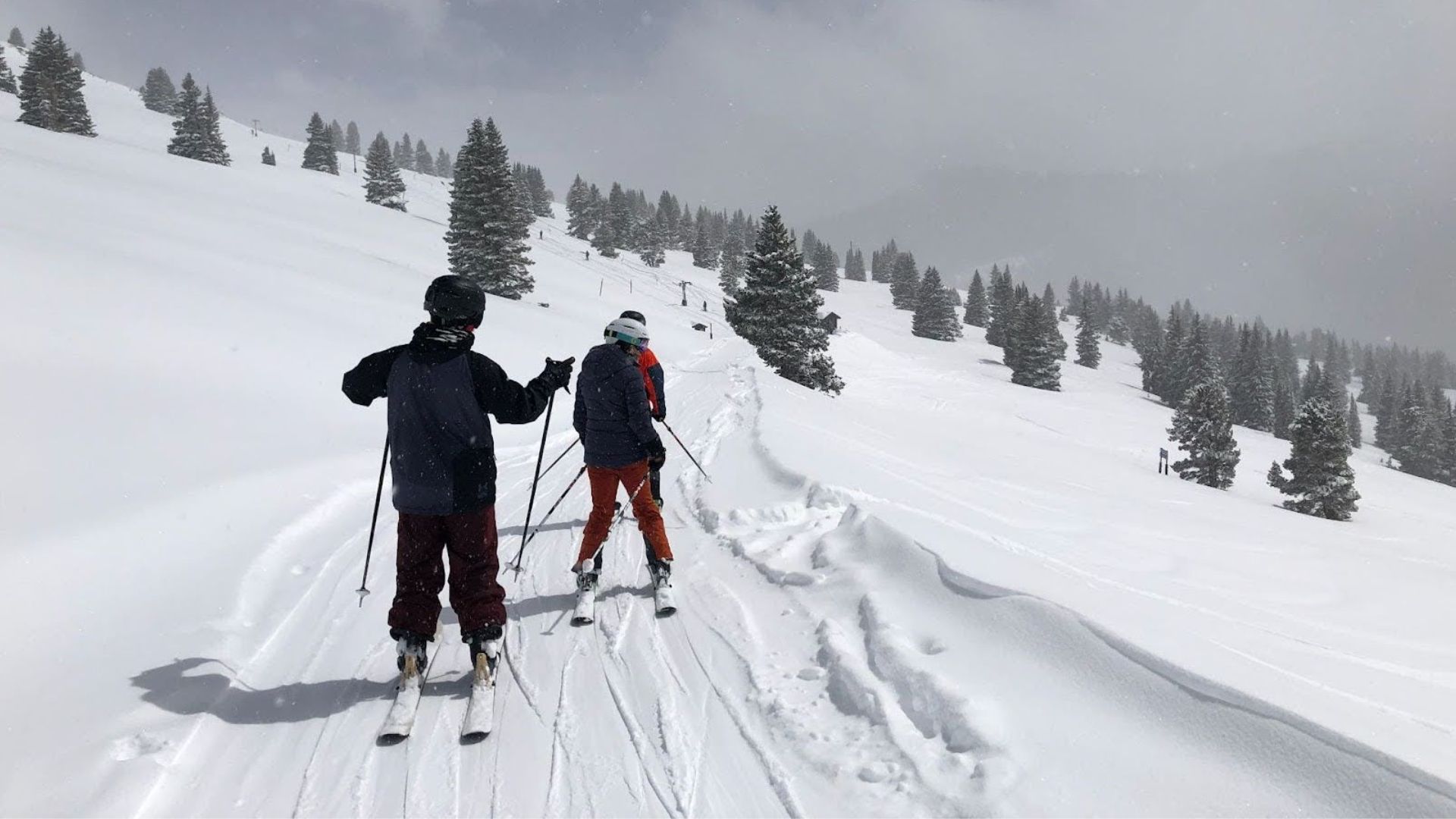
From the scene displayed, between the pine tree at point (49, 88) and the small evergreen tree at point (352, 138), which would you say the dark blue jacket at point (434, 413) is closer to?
the pine tree at point (49, 88)

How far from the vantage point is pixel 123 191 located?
77.1 ft

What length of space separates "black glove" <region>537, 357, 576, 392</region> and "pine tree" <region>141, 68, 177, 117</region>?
387 feet

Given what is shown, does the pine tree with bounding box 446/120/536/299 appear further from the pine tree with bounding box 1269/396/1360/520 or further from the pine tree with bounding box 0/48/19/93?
the pine tree with bounding box 0/48/19/93

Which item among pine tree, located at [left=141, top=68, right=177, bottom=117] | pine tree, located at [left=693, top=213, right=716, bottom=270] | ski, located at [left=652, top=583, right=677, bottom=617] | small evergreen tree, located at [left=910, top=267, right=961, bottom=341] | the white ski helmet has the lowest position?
ski, located at [left=652, top=583, right=677, bottom=617]

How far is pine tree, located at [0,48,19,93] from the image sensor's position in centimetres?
6562

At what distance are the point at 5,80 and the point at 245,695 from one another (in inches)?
3829

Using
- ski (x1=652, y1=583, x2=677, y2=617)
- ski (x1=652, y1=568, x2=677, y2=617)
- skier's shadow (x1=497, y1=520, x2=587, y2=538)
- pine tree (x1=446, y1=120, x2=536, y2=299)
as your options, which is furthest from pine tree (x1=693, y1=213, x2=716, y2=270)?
ski (x1=652, y1=583, x2=677, y2=617)

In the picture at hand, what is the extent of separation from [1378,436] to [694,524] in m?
133

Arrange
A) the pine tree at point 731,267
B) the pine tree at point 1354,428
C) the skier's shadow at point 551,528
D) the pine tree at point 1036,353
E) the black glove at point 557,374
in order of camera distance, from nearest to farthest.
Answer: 1. the black glove at point 557,374
2. the skier's shadow at point 551,528
3. the pine tree at point 1036,353
4. the pine tree at point 731,267
5. the pine tree at point 1354,428

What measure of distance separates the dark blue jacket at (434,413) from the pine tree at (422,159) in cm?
14338

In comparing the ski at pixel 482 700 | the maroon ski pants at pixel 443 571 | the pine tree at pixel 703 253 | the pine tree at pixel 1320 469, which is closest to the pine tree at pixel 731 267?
the pine tree at pixel 703 253

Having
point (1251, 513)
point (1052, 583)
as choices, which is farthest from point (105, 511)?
point (1251, 513)

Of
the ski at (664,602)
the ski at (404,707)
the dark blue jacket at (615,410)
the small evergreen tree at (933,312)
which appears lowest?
the ski at (404,707)

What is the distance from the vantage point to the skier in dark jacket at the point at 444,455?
3.71m
